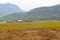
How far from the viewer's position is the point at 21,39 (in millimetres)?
22984

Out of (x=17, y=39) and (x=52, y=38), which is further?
(x=52, y=38)

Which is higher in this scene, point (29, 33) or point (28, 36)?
point (28, 36)

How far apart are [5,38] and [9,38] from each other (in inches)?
24.2

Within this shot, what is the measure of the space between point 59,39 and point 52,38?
1135 millimetres

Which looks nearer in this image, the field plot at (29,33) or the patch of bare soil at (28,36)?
the patch of bare soil at (28,36)

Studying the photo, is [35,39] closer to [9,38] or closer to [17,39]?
[17,39]

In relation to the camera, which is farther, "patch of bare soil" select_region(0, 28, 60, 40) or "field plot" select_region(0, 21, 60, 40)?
"field plot" select_region(0, 21, 60, 40)

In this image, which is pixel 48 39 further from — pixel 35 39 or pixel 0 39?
pixel 0 39

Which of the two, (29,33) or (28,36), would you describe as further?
(29,33)

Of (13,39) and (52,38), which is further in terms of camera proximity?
(52,38)

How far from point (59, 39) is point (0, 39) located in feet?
29.8

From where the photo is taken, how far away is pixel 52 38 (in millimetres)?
24609

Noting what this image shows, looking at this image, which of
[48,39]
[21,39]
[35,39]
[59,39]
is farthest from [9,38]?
[59,39]

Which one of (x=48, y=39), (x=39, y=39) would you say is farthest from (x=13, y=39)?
(x=48, y=39)
